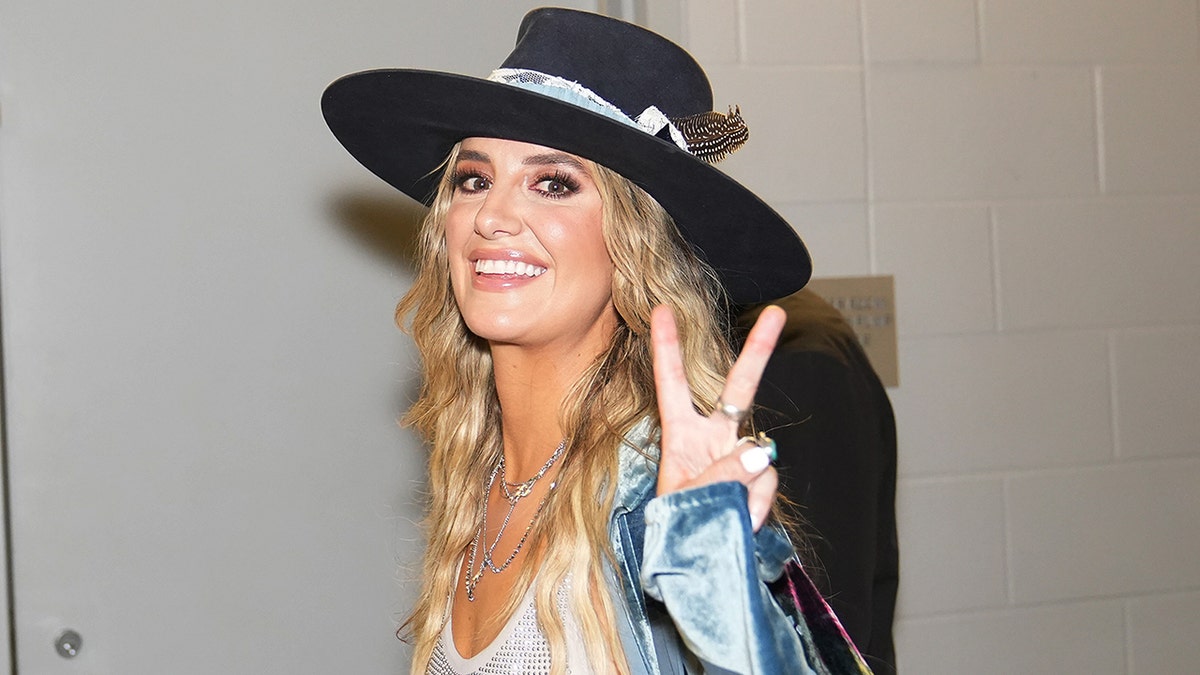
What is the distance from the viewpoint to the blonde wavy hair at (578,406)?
126cm

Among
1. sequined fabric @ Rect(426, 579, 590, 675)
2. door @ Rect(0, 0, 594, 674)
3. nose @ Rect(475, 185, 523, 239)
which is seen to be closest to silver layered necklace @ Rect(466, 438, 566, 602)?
sequined fabric @ Rect(426, 579, 590, 675)

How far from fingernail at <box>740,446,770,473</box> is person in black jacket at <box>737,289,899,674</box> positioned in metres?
0.61

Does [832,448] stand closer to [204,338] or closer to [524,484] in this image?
[524,484]

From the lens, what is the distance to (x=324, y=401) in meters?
2.30

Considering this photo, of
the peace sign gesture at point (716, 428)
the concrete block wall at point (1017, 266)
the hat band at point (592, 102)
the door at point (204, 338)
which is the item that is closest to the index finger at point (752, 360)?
the peace sign gesture at point (716, 428)

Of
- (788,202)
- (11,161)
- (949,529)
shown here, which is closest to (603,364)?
(788,202)

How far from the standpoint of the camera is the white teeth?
4.42 feet

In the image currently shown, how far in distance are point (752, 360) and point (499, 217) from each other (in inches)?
17.6

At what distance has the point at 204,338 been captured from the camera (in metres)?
2.23

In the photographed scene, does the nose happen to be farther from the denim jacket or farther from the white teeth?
the denim jacket

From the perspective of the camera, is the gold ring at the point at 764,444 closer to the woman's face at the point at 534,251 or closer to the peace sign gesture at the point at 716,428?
the peace sign gesture at the point at 716,428

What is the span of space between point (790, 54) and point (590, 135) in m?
1.07

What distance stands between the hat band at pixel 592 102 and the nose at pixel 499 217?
0.41ft

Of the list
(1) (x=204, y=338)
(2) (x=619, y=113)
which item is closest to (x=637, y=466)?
(2) (x=619, y=113)
